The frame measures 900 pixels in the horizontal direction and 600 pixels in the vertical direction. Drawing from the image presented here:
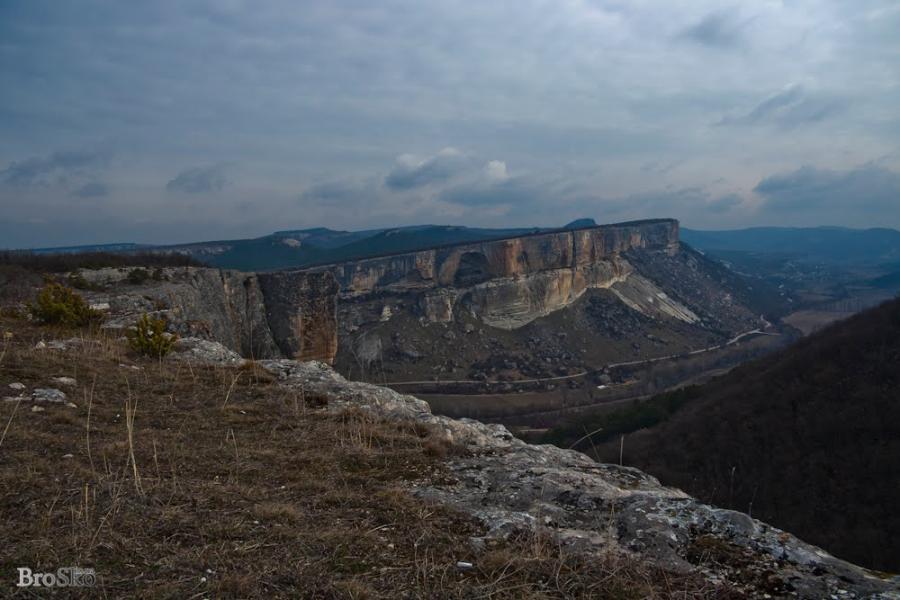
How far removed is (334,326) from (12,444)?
21565 millimetres

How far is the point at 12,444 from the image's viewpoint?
459 centimetres

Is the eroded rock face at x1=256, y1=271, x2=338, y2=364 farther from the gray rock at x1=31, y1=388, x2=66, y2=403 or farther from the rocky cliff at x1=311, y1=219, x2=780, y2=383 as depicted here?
the rocky cliff at x1=311, y1=219, x2=780, y2=383

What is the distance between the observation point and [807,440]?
2522cm

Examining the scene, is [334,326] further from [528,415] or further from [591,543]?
[528,415]

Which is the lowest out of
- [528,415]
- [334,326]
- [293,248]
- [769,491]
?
[528,415]

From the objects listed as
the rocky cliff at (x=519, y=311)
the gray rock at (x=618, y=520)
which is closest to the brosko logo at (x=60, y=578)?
the gray rock at (x=618, y=520)

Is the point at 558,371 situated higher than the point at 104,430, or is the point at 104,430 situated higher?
the point at 104,430

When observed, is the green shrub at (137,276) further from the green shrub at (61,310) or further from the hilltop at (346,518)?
the hilltop at (346,518)

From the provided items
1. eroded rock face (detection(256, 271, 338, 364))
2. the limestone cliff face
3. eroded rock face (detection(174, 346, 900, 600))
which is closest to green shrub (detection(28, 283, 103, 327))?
the limestone cliff face

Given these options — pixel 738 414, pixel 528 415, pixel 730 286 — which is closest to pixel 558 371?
pixel 528 415

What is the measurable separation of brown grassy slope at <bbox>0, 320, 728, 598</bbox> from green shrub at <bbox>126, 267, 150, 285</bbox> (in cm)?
1249

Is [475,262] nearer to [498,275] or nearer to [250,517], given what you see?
[498,275]

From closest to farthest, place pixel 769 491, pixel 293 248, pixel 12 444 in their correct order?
pixel 12 444, pixel 769 491, pixel 293 248

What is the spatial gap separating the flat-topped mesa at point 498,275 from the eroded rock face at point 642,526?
231ft
